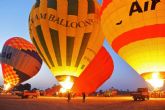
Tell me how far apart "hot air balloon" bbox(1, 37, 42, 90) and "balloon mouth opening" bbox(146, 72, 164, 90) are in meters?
23.9

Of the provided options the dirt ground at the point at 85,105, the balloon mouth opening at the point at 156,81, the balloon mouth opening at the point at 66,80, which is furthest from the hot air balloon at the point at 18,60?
the balloon mouth opening at the point at 156,81

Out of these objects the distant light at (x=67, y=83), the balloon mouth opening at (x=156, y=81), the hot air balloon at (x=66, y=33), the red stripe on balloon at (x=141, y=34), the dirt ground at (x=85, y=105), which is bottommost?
the dirt ground at (x=85, y=105)

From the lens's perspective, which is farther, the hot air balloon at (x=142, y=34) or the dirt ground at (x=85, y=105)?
the dirt ground at (x=85, y=105)

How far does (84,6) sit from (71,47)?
3335mm

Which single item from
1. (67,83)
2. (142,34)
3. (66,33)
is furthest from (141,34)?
(67,83)

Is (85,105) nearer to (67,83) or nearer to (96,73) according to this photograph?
(67,83)

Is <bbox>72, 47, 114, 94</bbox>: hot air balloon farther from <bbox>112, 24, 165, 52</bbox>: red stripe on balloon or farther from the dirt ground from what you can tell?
<bbox>112, 24, 165, 52</bbox>: red stripe on balloon

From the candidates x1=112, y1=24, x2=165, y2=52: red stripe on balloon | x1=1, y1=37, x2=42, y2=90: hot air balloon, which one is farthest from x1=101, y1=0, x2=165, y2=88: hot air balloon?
x1=1, y1=37, x2=42, y2=90: hot air balloon

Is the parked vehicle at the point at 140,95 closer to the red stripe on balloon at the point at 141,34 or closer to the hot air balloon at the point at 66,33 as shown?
the hot air balloon at the point at 66,33

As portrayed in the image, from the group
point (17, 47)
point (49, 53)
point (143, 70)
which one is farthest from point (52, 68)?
point (17, 47)

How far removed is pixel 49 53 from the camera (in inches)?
1102

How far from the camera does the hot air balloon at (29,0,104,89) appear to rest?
27094 mm

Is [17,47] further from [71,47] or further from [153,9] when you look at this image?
[153,9]

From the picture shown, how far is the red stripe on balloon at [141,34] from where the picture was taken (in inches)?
726
